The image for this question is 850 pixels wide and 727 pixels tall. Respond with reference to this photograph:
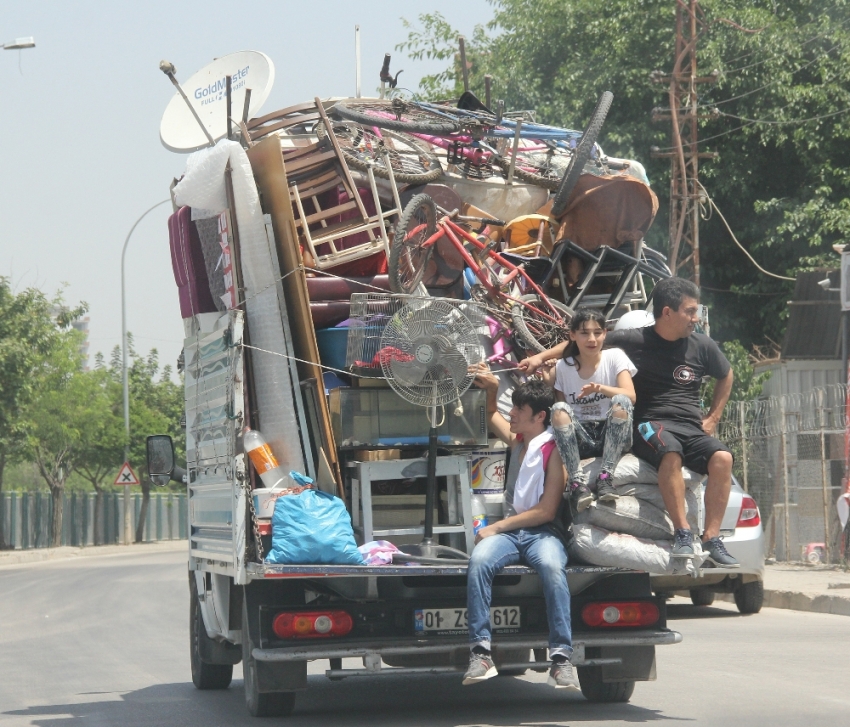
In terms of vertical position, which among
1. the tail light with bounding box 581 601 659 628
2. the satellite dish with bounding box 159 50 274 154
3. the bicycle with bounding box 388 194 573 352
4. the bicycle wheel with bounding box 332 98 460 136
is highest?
the satellite dish with bounding box 159 50 274 154

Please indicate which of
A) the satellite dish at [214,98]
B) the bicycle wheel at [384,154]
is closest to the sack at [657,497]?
the bicycle wheel at [384,154]

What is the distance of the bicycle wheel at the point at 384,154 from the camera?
8523 mm

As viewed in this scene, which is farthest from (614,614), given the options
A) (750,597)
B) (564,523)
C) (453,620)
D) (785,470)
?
(785,470)

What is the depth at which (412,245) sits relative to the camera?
773cm

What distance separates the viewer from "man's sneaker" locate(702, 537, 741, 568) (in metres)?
6.82

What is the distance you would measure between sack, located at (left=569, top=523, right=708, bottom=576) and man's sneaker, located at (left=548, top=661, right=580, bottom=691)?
56 centimetres

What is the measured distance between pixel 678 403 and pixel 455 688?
2.87m

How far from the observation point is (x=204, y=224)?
814 cm

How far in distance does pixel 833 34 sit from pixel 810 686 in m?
23.3

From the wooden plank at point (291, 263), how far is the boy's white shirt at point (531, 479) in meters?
0.96

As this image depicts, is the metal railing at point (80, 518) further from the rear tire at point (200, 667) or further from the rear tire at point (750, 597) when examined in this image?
the rear tire at point (200, 667)

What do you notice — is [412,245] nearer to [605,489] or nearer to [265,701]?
[605,489]

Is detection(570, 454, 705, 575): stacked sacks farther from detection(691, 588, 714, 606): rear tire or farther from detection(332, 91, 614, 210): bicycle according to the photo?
detection(691, 588, 714, 606): rear tire

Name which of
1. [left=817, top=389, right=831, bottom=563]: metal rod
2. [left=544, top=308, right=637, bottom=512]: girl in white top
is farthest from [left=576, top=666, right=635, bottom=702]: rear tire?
[left=817, top=389, right=831, bottom=563]: metal rod
